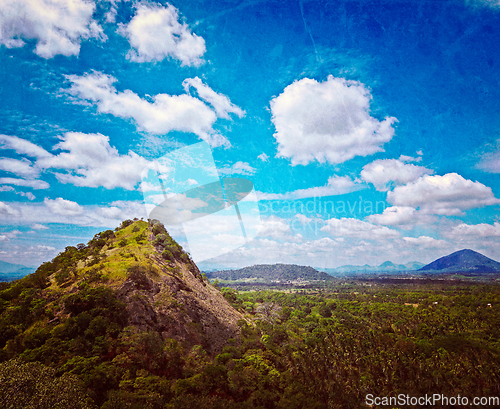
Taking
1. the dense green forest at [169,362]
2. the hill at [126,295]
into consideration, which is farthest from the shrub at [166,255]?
the dense green forest at [169,362]

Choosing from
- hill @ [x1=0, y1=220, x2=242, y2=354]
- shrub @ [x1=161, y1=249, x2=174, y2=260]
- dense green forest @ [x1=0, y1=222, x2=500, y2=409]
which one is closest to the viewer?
dense green forest @ [x1=0, y1=222, x2=500, y2=409]

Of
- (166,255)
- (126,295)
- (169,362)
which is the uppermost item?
(166,255)

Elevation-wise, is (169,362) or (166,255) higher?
(166,255)

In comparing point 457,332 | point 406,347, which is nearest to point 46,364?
point 406,347

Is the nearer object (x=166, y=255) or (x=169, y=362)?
(x=169, y=362)

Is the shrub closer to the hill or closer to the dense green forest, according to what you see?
the hill

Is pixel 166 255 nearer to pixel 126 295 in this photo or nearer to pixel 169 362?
pixel 126 295

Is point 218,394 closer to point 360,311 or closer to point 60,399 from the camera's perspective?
point 60,399

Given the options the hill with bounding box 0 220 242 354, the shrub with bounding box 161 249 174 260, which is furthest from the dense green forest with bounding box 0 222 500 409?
the shrub with bounding box 161 249 174 260

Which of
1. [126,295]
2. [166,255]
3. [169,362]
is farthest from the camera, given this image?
[166,255]

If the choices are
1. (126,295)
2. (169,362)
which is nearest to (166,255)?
(126,295)
